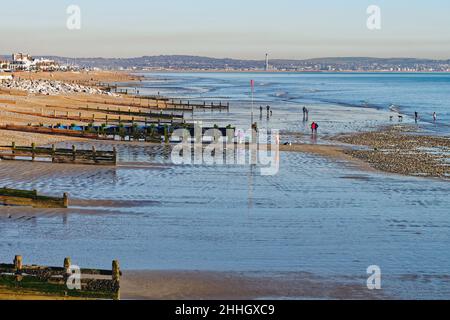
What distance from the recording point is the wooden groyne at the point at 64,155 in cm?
3688

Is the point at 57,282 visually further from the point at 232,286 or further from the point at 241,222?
the point at 241,222

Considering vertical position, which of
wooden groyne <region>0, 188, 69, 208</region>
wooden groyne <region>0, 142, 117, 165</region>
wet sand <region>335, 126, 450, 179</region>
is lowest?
wet sand <region>335, 126, 450, 179</region>

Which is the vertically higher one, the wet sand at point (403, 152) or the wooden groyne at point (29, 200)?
the wooden groyne at point (29, 200)

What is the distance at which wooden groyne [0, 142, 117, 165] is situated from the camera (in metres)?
36.9

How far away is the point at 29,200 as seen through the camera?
26328 millimetres

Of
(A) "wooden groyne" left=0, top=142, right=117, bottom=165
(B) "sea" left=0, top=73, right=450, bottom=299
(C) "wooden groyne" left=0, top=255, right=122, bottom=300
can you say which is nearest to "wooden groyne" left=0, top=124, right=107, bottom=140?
(B) "sea" left=0, top=73, right=450, bottom=299

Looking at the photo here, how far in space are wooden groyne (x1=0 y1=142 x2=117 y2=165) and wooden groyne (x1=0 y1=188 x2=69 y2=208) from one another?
10441mm

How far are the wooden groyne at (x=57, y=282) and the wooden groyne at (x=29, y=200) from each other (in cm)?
1026

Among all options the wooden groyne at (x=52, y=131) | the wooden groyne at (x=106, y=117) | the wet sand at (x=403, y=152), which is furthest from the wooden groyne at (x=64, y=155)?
the wooden groyne at (x=106, y=117)

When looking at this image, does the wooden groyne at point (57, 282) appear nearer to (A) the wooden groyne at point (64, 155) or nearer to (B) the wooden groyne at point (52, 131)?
(A) the wooden groyne at point (64, 155)

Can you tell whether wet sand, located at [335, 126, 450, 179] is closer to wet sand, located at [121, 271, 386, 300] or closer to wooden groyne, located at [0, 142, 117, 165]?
wooden groyne, located at [0, 142, 117, 165]

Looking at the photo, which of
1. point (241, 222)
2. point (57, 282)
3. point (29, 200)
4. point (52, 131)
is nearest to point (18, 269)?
point (57, 282)

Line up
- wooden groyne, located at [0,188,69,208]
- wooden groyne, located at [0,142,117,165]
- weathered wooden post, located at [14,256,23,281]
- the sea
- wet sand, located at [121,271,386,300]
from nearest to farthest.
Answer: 1. weathered wooden post, located at [14,256,23,281]
2. wet sand, located at [121,271,386,300]
3. the sea
4. wooden groyne, located at [0,188,69,208]
5. wooden groyne, located at [0,142,117,165]

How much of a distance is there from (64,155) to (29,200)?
1076cm
